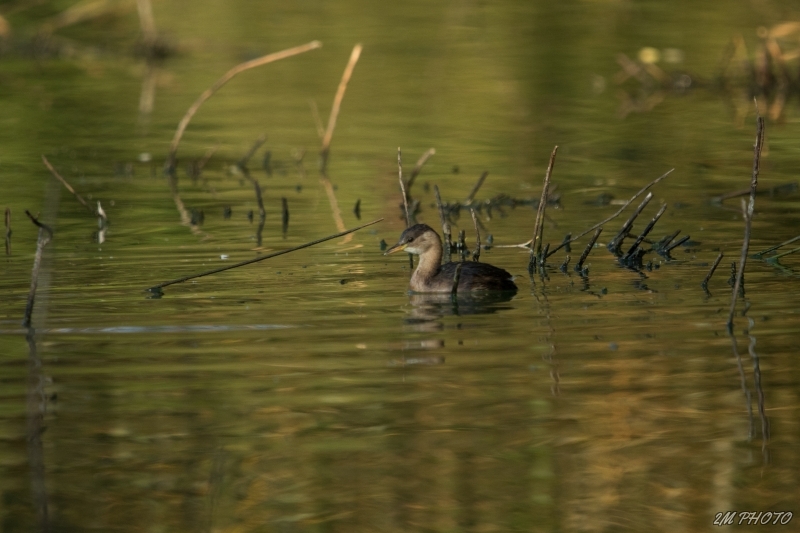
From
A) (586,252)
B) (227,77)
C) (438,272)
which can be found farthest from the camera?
(227,77)

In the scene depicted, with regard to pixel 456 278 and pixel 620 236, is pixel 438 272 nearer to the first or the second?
pixel 456 278

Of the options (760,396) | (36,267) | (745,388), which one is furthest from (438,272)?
(760,396)

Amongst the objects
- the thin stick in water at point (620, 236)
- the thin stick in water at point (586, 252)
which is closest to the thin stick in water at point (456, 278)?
the thin stick in water at point (586, 252)

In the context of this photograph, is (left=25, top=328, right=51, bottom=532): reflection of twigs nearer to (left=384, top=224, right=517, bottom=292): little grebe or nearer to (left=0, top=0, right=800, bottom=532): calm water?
(left=0, top=0, right=800, bottom=532): calm water

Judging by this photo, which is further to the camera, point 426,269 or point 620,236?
point 620,236

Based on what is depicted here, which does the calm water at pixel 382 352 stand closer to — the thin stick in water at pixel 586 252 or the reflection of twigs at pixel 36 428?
the reflection of twigs at pixel 36 428

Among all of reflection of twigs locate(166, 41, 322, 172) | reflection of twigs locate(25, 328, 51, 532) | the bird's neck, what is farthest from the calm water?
reflection of twigs locate(166, 41, 322, 172)

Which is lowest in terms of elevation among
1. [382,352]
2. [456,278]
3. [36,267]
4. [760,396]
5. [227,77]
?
[760,396]

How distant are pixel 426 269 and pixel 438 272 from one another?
0.10m

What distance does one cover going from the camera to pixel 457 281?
363 inches

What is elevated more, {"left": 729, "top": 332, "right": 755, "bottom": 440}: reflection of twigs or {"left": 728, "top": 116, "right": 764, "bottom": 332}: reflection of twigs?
{"left": 728, "top": 116, "right": 764, "bottom": 332}: reflection of twigs

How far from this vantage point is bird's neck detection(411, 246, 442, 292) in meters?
9.50

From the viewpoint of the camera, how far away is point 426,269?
9.62 metres

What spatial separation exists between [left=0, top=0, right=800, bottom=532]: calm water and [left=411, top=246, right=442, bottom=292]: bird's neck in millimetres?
124
